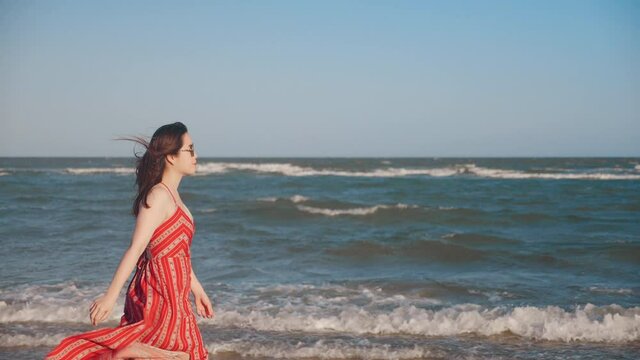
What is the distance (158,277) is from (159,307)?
0.13m

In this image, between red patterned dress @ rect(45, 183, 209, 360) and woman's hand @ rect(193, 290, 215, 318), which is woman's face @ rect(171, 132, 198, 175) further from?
woman's hand @ rect(193, 290, 215, 318)

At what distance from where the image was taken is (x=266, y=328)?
6105mm

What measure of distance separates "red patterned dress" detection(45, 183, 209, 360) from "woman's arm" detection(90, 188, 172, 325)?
0.06 meters

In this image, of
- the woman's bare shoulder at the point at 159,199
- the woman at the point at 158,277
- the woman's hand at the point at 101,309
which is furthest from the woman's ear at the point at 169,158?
the woman's hand at the point at 101,309

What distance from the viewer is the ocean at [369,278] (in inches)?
223

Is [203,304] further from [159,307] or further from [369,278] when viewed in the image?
[369,278]

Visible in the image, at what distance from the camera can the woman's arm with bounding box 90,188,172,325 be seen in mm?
2367

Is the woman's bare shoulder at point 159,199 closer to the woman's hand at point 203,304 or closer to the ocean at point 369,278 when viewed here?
the woman's hand at point 203,304

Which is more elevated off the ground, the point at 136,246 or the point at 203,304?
the point at 136,246

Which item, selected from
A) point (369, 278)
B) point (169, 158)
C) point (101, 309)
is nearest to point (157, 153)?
point (169, 158)

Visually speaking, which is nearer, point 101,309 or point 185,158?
point 101,309

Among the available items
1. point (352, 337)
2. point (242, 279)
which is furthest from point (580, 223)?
point (352, 337)

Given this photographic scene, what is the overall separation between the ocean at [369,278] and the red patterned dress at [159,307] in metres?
2.68

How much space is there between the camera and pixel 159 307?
8.54 ft
